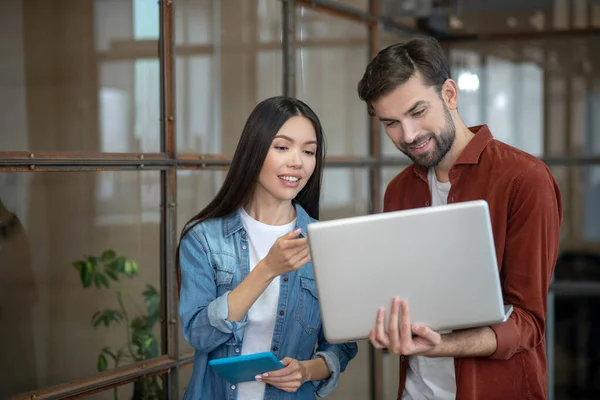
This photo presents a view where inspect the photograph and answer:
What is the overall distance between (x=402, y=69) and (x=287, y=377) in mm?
797

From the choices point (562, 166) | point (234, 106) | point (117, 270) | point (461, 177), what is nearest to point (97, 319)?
point (117, 270)

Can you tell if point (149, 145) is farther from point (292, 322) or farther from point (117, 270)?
point (292, 322)

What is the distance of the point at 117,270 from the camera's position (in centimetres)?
257

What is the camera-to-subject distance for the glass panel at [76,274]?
2.23 m

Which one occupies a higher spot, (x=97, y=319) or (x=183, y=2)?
(x=183, y=2)

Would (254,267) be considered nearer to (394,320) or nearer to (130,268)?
(394,320)

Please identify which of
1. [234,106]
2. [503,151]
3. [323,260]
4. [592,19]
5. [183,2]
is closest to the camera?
[323,260]

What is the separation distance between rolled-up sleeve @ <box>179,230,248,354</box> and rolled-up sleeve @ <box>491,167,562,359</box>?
0.61 metres

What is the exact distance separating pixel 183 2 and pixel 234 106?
0.47 meters

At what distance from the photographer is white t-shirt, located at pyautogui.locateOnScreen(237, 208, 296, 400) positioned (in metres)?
1.95

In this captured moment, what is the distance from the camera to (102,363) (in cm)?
249


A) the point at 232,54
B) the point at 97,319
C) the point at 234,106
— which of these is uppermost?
the point at 232,54

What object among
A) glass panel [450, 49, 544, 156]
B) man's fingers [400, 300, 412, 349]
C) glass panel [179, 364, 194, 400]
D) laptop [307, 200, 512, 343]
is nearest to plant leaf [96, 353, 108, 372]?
glass panel [179, 364, 194, 400]

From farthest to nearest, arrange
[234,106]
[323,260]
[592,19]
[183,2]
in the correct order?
[592,19], [234,106], [183,2], [323,260]
